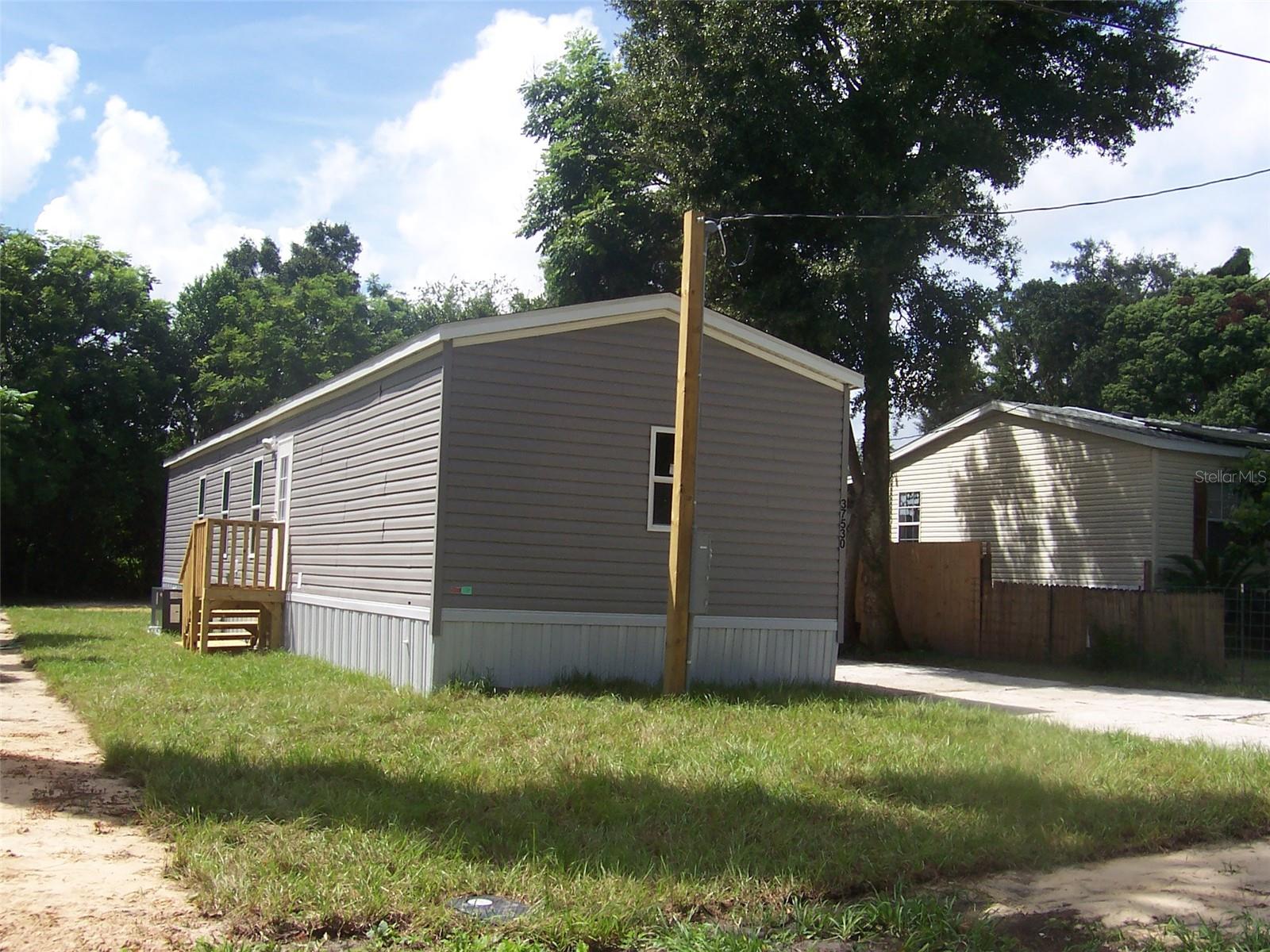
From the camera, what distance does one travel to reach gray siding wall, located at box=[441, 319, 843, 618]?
11.3 m

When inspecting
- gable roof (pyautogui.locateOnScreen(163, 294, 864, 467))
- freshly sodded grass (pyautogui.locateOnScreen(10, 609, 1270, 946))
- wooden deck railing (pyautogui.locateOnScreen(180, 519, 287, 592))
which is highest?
gable roof (pyautogui.locateOnScreen(163, 294, 864, 467))

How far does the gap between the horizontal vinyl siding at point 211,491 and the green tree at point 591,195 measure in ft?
23.9

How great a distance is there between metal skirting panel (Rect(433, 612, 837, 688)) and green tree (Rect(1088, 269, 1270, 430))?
22.0 meters

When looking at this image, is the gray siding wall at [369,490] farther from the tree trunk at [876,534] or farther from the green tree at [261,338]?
the green tree at [261,338]

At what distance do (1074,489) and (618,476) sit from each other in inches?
445

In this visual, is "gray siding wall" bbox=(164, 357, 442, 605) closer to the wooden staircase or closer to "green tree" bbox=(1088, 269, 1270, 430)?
the wooden staircase

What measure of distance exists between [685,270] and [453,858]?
6812 millimetres

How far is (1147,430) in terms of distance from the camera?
63.0ft

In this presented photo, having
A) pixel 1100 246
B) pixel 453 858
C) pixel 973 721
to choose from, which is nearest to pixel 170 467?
pixel 973 721

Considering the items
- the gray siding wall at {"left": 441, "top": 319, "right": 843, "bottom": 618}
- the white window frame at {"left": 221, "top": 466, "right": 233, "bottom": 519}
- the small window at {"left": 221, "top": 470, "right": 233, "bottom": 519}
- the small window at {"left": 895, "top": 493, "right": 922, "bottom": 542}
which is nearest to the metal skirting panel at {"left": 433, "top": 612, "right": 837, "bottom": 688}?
the gray siding wall at {"left": 441, "top": 319, "right": 843, "bottom": 618}

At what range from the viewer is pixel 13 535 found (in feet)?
105

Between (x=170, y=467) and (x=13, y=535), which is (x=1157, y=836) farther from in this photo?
(x=13, y=535)

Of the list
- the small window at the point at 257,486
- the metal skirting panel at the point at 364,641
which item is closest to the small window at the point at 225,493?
the small window at the point at 257,486

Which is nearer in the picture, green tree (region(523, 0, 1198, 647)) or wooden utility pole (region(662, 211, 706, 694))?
wooden utility pole (region(662, 211, 706, 694))
